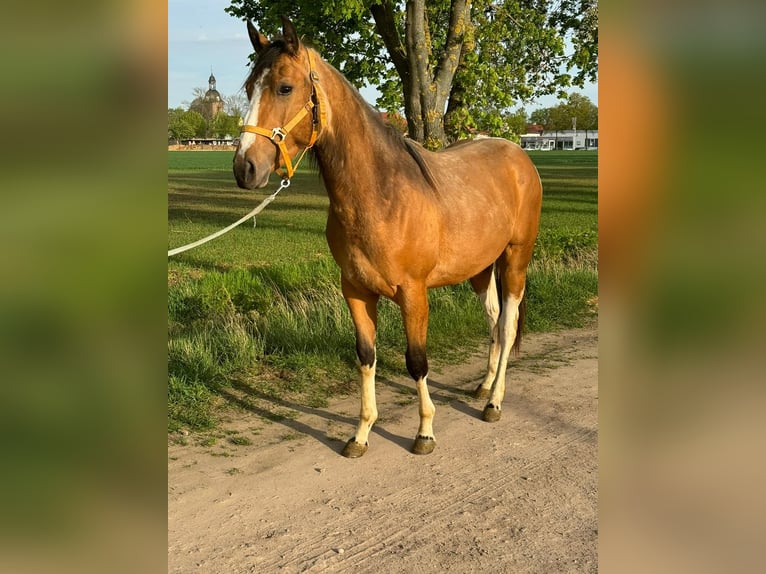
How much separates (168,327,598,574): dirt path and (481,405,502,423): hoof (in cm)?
6

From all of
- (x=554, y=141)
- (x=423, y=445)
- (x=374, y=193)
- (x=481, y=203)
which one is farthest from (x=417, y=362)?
(x=554, y=141)

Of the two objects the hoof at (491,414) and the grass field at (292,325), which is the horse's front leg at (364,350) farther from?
the hoof at (491,414)

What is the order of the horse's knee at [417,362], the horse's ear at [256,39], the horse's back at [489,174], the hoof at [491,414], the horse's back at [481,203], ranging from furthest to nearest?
the hoof at [491,414], the horse's back at [489,174], the horse's back at [481,203], the horse's knee at [417,362], the horse's ear at [256,39]

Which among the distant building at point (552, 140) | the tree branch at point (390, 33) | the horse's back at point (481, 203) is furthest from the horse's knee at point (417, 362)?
the distant building at point (552, 140)

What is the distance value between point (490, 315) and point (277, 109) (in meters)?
2.81

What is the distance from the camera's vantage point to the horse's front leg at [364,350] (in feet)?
13.4

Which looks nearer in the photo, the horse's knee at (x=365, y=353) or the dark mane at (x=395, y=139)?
the dark mane at (x=395, y=139)

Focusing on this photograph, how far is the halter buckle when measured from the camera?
3.17 meters

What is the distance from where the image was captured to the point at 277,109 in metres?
3.20

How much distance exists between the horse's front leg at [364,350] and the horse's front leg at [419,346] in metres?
0.25
